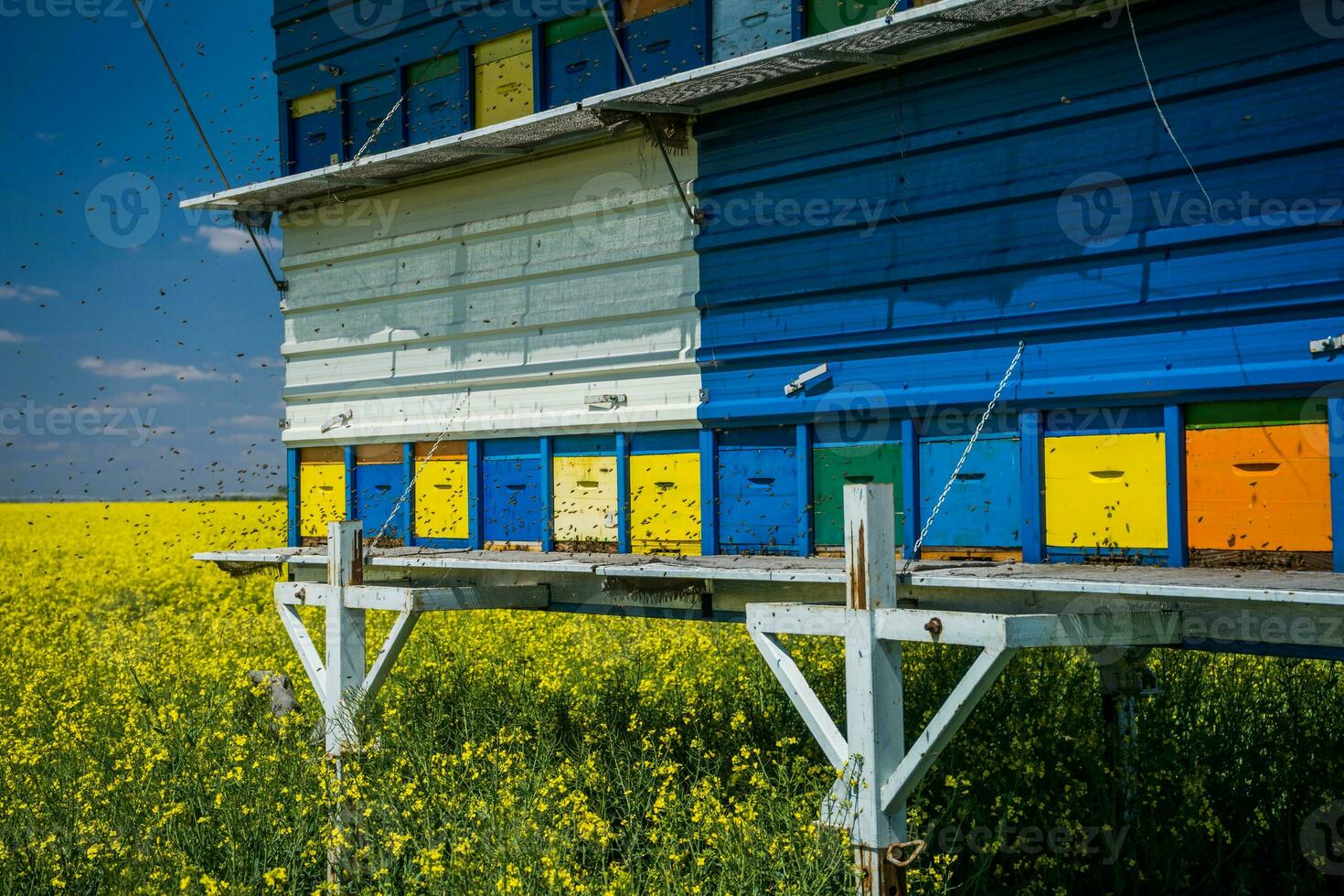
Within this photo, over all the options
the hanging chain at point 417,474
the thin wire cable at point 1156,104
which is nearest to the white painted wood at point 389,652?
the hanging chain at point 417,474

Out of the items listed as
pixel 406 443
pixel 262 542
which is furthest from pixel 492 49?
pixel 262 542

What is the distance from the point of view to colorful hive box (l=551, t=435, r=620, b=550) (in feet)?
26.7

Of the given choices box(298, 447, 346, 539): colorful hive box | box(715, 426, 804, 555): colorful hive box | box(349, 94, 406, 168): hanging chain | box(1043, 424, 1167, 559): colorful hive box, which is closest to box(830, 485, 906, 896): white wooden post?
box(1043, 424, 1167, 559): colorful hive box

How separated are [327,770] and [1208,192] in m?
6.79

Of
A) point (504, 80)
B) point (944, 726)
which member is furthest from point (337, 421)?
point (944, 726)

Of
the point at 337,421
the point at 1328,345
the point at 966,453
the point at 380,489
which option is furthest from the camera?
the point at 337,421

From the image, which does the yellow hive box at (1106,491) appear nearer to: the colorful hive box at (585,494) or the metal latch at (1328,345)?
the metal latch at (1328,345)

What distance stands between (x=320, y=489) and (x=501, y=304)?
252 centimetres

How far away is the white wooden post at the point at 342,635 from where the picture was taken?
27.8 ft

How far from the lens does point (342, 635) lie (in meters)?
8.59

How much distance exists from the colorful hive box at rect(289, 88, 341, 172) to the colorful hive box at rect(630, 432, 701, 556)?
398cm

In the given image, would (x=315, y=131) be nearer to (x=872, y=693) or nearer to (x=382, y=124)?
(x=382, y=124)

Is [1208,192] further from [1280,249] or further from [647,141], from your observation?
[647,141]

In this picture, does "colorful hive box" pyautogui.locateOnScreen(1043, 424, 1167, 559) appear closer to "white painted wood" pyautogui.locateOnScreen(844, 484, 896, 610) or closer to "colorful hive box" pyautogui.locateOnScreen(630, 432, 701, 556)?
"white painted wood" pyautogui.locateOnScreen(844, 484, 896, 610)
